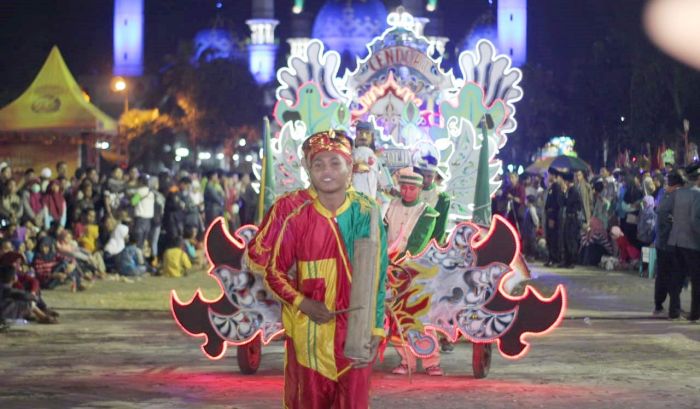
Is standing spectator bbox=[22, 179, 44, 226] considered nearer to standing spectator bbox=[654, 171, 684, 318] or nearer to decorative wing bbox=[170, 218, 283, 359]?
standing spectator bbox=[654, 171, 684, 318]

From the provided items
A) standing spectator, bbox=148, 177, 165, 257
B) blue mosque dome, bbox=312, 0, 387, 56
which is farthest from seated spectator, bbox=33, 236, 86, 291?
blue mosque dome, bbox=312, 0, 387, 56

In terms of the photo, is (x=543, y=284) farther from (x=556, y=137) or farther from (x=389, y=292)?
(x=556, y=137)

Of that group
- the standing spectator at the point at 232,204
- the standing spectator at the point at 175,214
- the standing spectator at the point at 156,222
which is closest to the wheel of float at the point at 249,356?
the standing spectator at the point at 175,214

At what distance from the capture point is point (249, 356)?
11.3 meters

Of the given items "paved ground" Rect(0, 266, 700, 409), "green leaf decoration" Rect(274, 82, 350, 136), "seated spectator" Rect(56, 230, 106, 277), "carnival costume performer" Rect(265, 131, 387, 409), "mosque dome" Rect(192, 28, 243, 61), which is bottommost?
"paved ground" Rect(0, 266, 700, 409)

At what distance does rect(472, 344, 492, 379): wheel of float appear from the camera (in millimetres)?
11117

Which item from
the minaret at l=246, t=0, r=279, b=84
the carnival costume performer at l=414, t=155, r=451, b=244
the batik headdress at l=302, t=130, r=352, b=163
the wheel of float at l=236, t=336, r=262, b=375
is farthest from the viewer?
the minaret at l=246, t=0, r=279, b=84

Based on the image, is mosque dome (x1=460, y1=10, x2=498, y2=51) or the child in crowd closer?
the child in crowd

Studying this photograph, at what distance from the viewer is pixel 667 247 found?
54.3ft

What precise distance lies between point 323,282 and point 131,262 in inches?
673

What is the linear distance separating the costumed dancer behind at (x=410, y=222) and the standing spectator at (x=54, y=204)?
41.1ft

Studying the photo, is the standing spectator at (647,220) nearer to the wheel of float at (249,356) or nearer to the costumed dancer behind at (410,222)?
the costumed dancer behind at (410,222)

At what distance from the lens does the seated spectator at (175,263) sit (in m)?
24.0

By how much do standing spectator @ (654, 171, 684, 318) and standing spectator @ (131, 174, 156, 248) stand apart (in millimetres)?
10673
